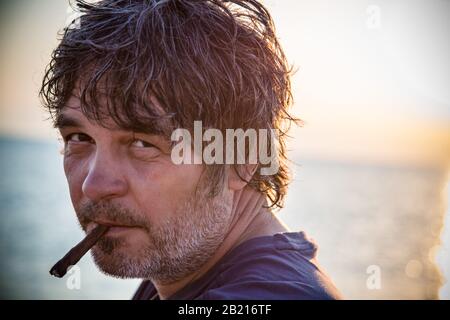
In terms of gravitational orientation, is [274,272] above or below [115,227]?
below

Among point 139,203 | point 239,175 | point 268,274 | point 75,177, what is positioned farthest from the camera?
point 239,175

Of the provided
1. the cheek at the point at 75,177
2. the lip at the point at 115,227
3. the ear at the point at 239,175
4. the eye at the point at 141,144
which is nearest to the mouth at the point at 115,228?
the lip at the point at 115,227

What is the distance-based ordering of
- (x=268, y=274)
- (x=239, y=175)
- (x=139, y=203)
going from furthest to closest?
(x=239, y=175), (x=139, y=203), (x=268, y=274)

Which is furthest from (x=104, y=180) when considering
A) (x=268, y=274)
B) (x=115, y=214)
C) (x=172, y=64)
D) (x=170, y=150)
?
(x=268, y=274)

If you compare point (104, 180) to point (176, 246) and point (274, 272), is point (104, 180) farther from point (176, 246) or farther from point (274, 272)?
point (274, 272)

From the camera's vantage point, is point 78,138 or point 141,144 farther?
point 78,138

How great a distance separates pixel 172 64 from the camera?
1785 mm

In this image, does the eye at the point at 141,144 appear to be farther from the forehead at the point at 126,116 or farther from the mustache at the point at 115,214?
the mustache at the point at 115,214

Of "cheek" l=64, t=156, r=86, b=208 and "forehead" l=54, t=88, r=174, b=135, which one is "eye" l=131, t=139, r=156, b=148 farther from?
"cheek" l=64, t=156, r=86, b=208

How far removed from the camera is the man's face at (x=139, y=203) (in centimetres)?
173

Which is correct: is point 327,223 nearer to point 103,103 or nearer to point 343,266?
point 343,266

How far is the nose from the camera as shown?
1.71 meters

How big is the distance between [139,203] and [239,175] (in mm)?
398
